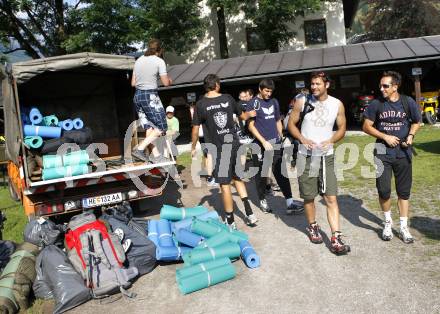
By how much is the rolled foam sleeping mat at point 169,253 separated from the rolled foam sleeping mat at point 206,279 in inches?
21.8

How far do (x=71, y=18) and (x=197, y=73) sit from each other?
12.0 metres

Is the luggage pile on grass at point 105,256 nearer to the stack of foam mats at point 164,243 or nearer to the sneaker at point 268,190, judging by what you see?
the stack of foam mats at point 164,243

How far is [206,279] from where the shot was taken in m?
4.53

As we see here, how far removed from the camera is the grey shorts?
5051 millimetres

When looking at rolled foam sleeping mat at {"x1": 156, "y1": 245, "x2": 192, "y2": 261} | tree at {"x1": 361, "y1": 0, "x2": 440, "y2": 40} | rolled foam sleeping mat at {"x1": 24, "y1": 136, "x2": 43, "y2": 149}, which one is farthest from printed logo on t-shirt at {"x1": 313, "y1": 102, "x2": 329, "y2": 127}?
tree at {"x1": 361, "y1": 0, "x2": 440, "y2": 40}

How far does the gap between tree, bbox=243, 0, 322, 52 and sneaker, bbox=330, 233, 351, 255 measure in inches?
775

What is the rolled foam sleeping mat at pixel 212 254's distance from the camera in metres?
4.83

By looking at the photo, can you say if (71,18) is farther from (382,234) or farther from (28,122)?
(382,234)

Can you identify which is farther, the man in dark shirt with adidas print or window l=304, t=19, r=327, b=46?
window l=304, t=19, r=327, b=46

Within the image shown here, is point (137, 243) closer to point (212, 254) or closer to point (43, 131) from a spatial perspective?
point (212, 254)

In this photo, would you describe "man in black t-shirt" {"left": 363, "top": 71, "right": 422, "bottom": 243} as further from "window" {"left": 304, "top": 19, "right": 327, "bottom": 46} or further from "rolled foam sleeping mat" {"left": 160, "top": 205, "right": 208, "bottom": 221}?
"window" {"left": 304, "top": 19, "right": 327, "bottom": 46}

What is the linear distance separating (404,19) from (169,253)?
38.9 m

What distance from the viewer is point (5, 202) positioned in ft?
33.9

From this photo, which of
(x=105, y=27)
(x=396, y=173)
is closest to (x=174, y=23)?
(x=105, y=27)
